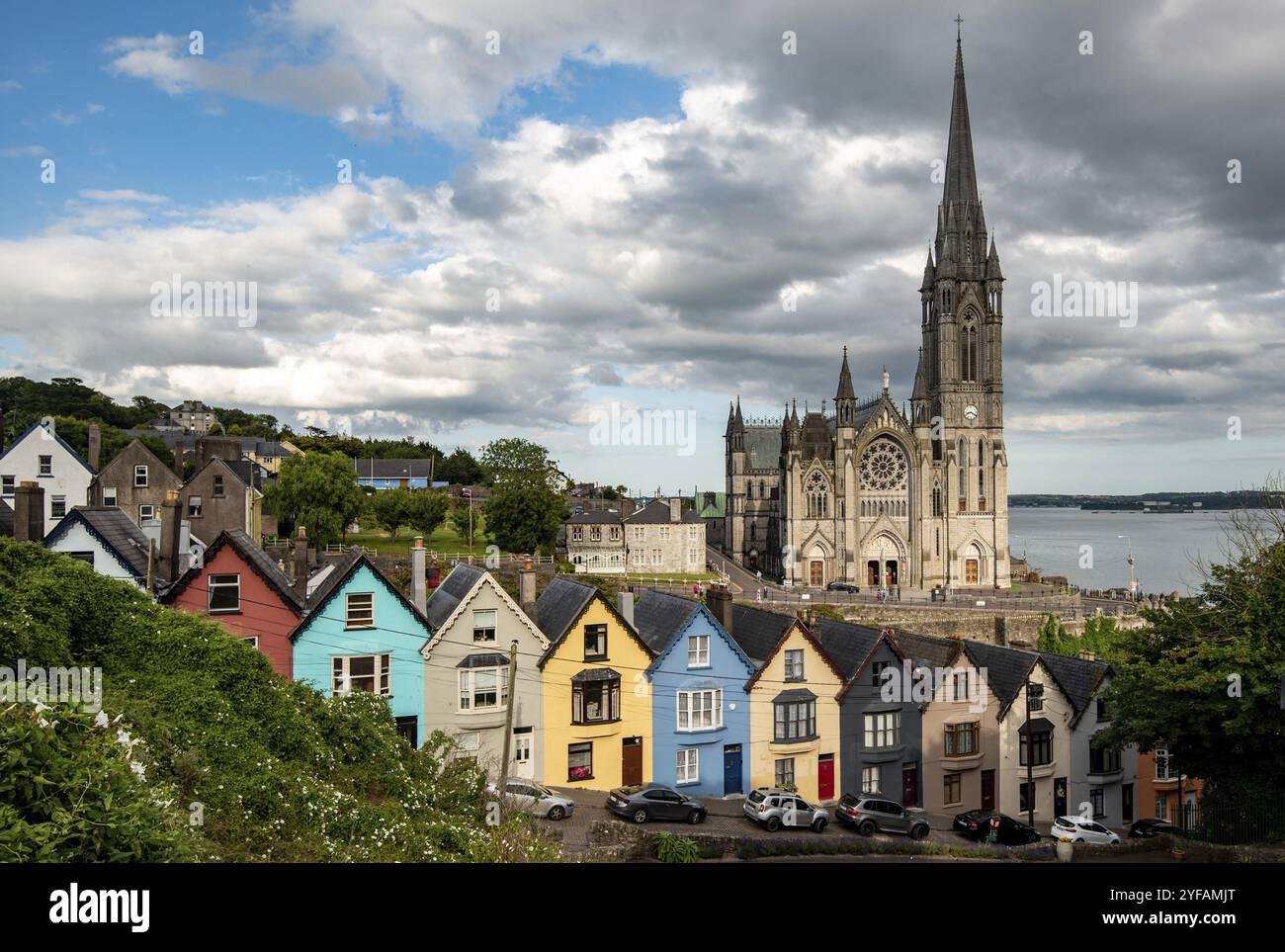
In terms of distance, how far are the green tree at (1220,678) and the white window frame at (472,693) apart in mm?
19171

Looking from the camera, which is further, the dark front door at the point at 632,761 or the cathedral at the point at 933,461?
the cathedral at the point at 933,461

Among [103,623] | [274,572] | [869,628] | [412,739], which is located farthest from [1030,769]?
[103,623]

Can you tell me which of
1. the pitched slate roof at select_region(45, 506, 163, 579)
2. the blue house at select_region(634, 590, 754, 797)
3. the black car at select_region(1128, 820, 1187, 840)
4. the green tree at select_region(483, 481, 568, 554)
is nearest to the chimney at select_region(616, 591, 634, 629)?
the blue house at select_region(634, 590, 754, 797)

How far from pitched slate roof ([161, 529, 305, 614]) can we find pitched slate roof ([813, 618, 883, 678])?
19166mm

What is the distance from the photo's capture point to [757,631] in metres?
32.9

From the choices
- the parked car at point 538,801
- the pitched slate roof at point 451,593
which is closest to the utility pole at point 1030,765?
the parked car at point 538,801

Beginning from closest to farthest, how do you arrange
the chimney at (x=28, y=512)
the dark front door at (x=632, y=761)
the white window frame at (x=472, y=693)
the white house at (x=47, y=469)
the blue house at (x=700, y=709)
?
the chimney at (x=28, y=512), the white window frame at (x=472, y=693), the dark front door at (x=632, y=761), the blue house at (x=700, y=709), the white house at (x=47, y=469)

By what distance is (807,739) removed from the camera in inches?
1212

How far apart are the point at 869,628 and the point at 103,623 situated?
1029 inches

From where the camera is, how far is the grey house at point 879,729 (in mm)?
31328

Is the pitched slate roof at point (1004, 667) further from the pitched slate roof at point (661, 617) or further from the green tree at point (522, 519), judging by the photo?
the green tree at point (522, 519)

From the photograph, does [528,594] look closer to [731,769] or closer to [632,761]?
[632,761]

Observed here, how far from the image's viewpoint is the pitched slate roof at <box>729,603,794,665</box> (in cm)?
3144
